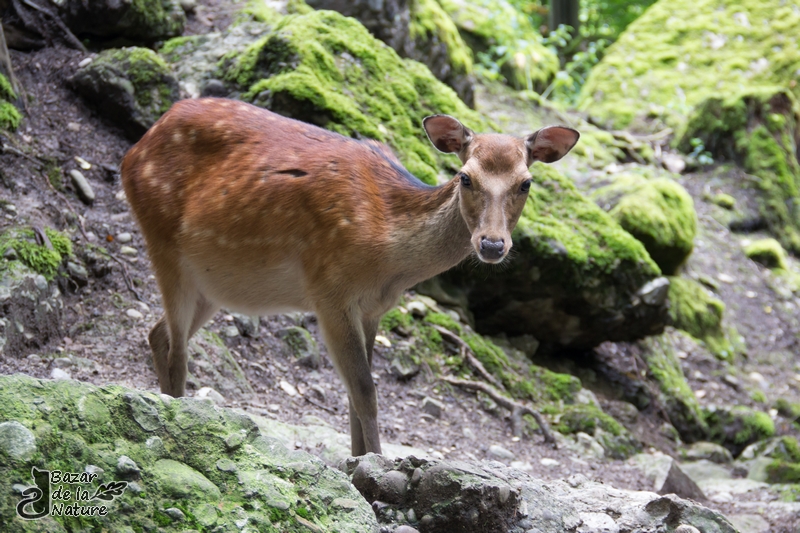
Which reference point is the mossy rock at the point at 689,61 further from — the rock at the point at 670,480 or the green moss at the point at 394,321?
the rock at the point at 670,480

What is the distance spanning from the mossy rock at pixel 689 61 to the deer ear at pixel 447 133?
10716mm

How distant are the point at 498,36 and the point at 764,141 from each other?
4842 mm

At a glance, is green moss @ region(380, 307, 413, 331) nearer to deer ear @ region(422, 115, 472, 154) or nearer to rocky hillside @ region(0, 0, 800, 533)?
rocky hillside @ region(0, 0, 800, 533)

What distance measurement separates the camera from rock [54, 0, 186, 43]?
7555 millimetres

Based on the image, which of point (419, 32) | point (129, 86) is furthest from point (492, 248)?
point (419, 32)

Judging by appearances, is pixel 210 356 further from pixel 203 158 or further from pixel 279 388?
pixel 203 158

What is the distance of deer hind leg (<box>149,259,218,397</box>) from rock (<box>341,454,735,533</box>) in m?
1.79

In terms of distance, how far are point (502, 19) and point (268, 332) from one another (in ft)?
31.8

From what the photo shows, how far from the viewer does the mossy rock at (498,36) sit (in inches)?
548

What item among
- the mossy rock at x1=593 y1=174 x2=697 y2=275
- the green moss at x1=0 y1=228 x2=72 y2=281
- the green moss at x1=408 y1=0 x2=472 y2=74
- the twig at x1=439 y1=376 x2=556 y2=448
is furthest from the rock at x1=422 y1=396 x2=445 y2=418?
the green moss at x1=408 y1=0 x2=472 y2=74

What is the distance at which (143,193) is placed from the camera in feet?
17.5

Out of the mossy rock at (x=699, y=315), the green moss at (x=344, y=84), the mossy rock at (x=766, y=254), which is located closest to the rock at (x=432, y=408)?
the green moss at (x=344, y=84)

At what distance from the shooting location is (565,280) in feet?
26.0

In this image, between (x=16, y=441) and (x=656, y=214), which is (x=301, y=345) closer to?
(x=16, y=441)
